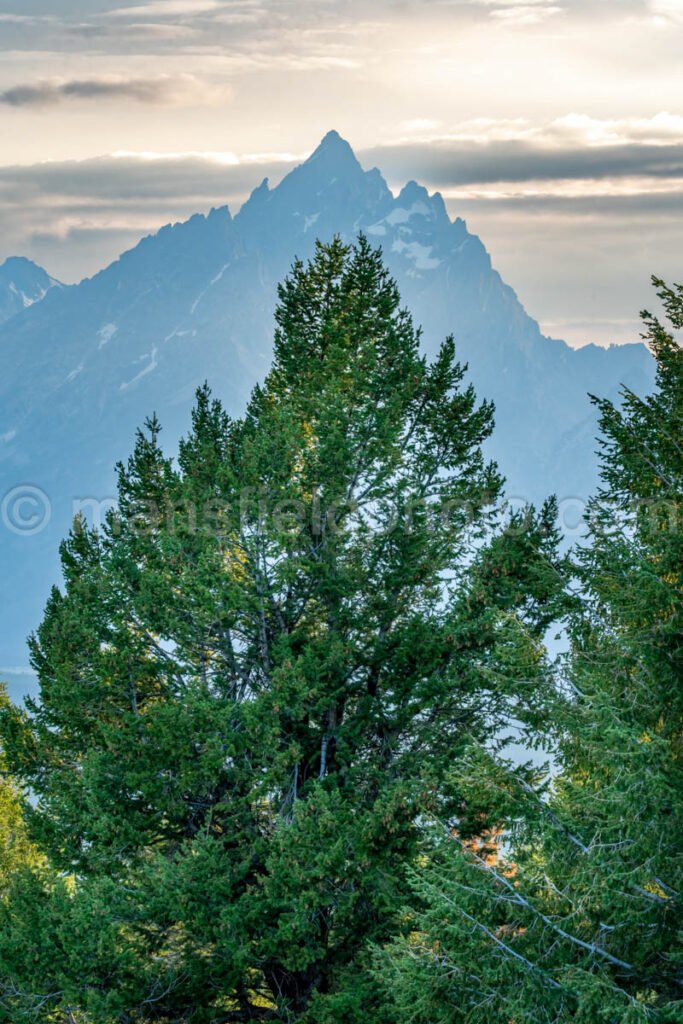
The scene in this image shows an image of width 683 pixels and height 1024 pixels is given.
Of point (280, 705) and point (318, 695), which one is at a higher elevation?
point (318, 695)

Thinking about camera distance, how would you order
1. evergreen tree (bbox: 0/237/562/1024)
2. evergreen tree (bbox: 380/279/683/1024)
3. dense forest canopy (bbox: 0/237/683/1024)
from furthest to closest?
evergreen tree (bbox: 0/237/562/1024), dense forest canopy (bbox: 0/237/683/1024), evergreen tree (bbox: 380/279/683/1024)

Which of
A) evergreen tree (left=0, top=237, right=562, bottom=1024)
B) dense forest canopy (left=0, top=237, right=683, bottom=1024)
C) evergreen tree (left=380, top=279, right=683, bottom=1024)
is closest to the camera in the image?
evergreen tree (left=380, top=279, right=683, bottom=1024)

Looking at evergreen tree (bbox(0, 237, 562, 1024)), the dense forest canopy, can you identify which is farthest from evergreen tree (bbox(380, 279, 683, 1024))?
evergreen tree (bbox(0, 237, 562, 1024))

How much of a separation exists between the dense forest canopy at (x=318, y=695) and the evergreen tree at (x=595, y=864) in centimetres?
12

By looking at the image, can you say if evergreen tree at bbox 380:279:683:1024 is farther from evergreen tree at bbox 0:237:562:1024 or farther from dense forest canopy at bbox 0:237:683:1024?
evergreen tree at bbox 0:237:562:1024

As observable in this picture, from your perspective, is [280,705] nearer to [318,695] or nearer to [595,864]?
[318,695]

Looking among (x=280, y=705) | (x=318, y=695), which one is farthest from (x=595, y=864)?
(x=318, y=695)

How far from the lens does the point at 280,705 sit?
59.2 feet

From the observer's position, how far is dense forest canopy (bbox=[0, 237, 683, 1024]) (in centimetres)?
1577

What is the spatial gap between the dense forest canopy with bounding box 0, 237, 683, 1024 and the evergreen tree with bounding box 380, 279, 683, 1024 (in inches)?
4.8

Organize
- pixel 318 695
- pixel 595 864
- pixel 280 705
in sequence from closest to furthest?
pixel 595 864 < pixel 280 705 < pixel 318 695

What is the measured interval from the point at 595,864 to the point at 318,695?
8518 mm

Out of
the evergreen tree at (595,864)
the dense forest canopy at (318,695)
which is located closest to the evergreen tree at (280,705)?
the dense forest canopy at (318,695)

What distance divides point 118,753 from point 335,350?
799 cm
